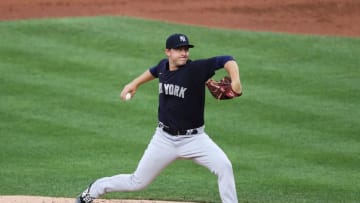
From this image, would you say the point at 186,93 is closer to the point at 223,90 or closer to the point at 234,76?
the point at 223,90

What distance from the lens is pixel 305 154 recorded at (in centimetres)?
1150

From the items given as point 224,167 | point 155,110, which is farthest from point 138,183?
point 155,110

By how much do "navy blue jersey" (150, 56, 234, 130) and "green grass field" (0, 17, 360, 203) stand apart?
1.75 m

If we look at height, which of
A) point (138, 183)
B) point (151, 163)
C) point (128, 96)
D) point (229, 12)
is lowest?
point (229, 12)

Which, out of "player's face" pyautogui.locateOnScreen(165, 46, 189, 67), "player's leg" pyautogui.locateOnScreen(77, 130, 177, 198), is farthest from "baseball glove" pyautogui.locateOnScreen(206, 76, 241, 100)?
"player's leg" pyautogui.locateOnScreen(77, 130, 177, 198)

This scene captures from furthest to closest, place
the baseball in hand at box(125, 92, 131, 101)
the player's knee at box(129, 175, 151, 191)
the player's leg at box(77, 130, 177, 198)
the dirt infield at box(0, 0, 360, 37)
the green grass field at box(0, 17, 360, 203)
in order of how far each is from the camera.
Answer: the dirt infield at box(0, 0, 360, 37), the green grass field at box(0, 17, 360, 203), the baseball in hand at box(125, 92, 131, 101), the player's knee at box(129, 175, 151, 191), the player's leg at box(77, 130, 177, 198)

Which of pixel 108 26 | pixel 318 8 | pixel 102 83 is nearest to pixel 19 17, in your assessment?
pixel 108 26

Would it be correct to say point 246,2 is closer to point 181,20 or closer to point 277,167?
point 181,20

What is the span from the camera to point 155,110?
13445mm

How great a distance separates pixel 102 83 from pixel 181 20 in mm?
4914

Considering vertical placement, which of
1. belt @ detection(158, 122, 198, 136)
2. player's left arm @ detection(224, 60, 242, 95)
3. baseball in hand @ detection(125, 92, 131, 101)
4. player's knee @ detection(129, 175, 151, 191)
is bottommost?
player's knee @ detection(129, 175, 151, 191)

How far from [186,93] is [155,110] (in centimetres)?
536

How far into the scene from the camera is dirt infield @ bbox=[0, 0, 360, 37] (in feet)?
61.7

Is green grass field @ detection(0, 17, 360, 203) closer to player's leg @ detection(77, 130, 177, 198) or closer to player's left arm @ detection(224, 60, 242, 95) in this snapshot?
player's leg @ detection(77, 130, 177, 198)
